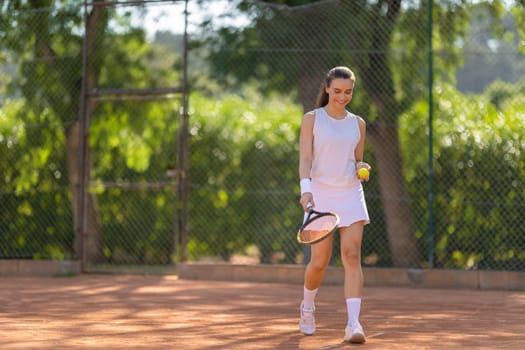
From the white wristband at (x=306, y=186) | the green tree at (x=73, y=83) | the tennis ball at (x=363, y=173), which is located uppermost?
the green tree at (x=73, y=83)

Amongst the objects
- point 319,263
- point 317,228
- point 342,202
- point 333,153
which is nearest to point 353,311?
point 319,263

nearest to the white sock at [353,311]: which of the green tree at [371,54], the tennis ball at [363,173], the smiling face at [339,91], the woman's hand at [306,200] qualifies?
the woman's hand at [306,200]

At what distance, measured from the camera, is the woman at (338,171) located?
21.3 feet

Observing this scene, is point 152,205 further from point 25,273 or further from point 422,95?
point 422,95

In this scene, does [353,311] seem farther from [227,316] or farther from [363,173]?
[227,316]

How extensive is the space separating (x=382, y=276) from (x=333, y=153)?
461 centimetres

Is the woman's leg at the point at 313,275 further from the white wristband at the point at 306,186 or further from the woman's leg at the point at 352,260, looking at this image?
the white wristband at the point at 306,186

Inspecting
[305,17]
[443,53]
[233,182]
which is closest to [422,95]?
[443,53]

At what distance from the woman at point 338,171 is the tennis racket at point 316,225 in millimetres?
190

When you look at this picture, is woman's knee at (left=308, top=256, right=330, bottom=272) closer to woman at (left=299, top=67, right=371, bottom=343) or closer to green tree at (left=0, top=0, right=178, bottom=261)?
woman at (left=299, top=67, right=371, bottom=343)

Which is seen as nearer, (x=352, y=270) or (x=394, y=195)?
(x=352, y=270)

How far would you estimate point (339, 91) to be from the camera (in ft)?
21.6

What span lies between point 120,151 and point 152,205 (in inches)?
40.8

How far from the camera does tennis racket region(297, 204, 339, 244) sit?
6.25 meters
